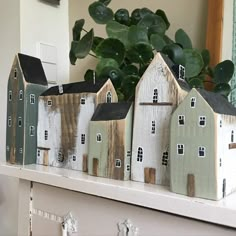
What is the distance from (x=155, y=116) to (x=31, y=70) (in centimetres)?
40

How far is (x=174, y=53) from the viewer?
647 millimetres

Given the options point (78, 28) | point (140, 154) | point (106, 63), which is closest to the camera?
point (140, 154)

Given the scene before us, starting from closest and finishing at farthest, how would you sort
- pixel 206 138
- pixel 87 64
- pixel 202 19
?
pixel 206 138 → pixel 202 19 → pixel 87 64

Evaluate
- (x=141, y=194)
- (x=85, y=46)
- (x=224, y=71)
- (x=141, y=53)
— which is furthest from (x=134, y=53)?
(x=141, y=194)

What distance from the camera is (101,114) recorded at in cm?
67

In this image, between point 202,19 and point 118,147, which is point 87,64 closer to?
point 202,19

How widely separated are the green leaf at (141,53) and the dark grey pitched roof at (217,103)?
0.66 ft

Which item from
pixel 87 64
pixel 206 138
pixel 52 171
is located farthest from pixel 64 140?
pixel 87 64

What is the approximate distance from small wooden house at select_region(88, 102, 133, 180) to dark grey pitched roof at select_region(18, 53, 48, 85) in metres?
0.24

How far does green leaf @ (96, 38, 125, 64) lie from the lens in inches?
28.5

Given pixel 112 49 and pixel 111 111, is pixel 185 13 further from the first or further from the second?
pixel 111 111

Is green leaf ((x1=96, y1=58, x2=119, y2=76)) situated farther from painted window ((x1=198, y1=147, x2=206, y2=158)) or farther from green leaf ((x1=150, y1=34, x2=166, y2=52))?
painted window ((x1=198, y1=147, x2=206, y2=158))

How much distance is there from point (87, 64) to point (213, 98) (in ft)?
2.31

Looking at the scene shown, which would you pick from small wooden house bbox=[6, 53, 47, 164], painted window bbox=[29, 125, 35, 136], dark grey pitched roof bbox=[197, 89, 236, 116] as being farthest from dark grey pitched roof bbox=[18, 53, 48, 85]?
dark grey pitched roof bbox=[197, 89, 236, 116]
